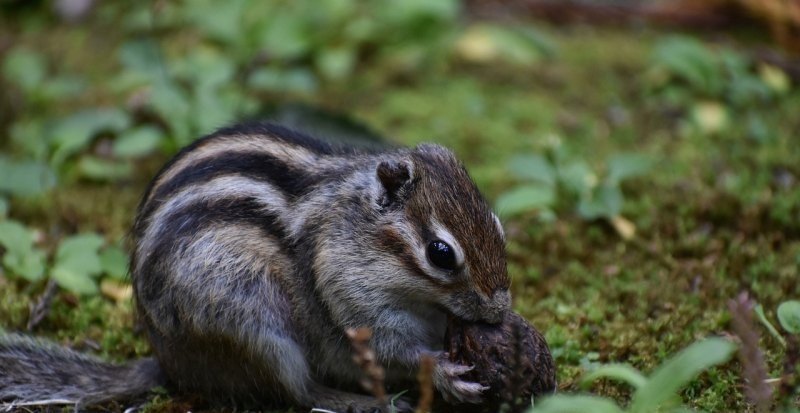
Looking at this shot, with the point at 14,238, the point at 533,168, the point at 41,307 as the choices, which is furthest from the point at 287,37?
the point at 41,307

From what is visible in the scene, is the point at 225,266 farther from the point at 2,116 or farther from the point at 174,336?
the point at 2,116

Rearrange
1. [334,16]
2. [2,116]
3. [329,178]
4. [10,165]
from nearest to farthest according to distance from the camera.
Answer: [329,178]
[10,165]
[2,116]
[334,16]

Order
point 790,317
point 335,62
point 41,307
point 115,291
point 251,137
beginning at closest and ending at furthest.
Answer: point 790,317, point 251,137, point 41,307, point 115,291, point 335,62

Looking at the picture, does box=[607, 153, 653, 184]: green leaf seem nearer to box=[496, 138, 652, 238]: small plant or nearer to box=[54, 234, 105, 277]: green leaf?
box=[496, 138, 652, 238]: small plant

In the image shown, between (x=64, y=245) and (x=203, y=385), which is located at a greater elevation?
(x=64, y=245)

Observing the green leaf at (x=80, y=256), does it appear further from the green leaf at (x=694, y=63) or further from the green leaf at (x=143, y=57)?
the green leaf at (x=694, y=63)

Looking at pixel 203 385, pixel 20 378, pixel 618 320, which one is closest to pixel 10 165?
pixel 20 378

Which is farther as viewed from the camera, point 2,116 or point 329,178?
point 2,116

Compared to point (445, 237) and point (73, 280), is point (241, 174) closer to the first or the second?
point (445, 237)
